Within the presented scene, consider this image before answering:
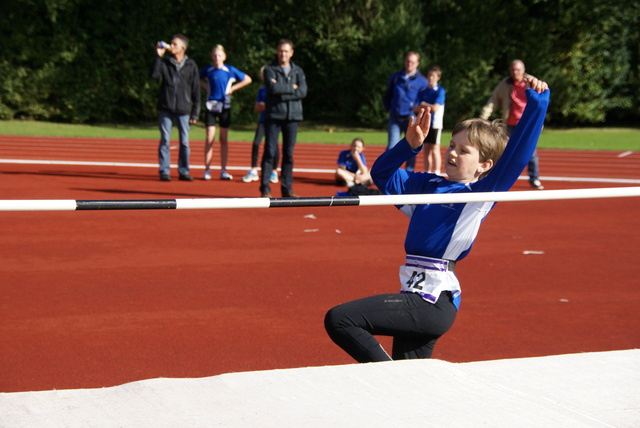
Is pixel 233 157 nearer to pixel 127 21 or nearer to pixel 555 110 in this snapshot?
pixel 127 21

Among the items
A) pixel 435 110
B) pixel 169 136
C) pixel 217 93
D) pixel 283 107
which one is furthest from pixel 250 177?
pixel 435 110

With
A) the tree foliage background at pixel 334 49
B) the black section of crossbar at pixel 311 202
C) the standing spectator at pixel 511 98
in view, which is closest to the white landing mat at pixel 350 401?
the black section of crossbar at pixel 311 202

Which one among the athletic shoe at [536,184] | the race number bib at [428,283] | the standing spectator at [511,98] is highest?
the standing spectator at [511,98]

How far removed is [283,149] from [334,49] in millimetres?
18729

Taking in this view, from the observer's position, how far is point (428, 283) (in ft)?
11.7

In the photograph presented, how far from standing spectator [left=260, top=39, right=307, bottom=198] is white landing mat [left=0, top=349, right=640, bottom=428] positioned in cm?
696

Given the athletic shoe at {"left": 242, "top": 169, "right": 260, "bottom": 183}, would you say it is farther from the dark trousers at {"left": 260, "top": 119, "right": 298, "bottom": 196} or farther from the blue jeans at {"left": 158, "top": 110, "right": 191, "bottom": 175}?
the dark trousers at {"left": 260, "top": 119, "right": 298, "bottom": 196}

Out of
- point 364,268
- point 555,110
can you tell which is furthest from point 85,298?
point 555,110

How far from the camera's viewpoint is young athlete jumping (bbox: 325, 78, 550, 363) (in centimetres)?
350

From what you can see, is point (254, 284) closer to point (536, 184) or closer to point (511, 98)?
point (511, 98)

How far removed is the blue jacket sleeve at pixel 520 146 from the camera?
3545 mm

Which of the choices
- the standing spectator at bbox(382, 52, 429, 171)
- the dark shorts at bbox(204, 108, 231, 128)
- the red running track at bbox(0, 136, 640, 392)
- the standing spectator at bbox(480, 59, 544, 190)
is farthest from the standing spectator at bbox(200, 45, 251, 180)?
the standing spectator at bbox(480, 59, 544, 190)

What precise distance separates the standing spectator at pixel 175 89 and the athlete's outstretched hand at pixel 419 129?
8.95 m

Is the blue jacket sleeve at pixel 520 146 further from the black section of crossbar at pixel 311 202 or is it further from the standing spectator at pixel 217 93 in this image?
the standing spectator at pixel 217 93
